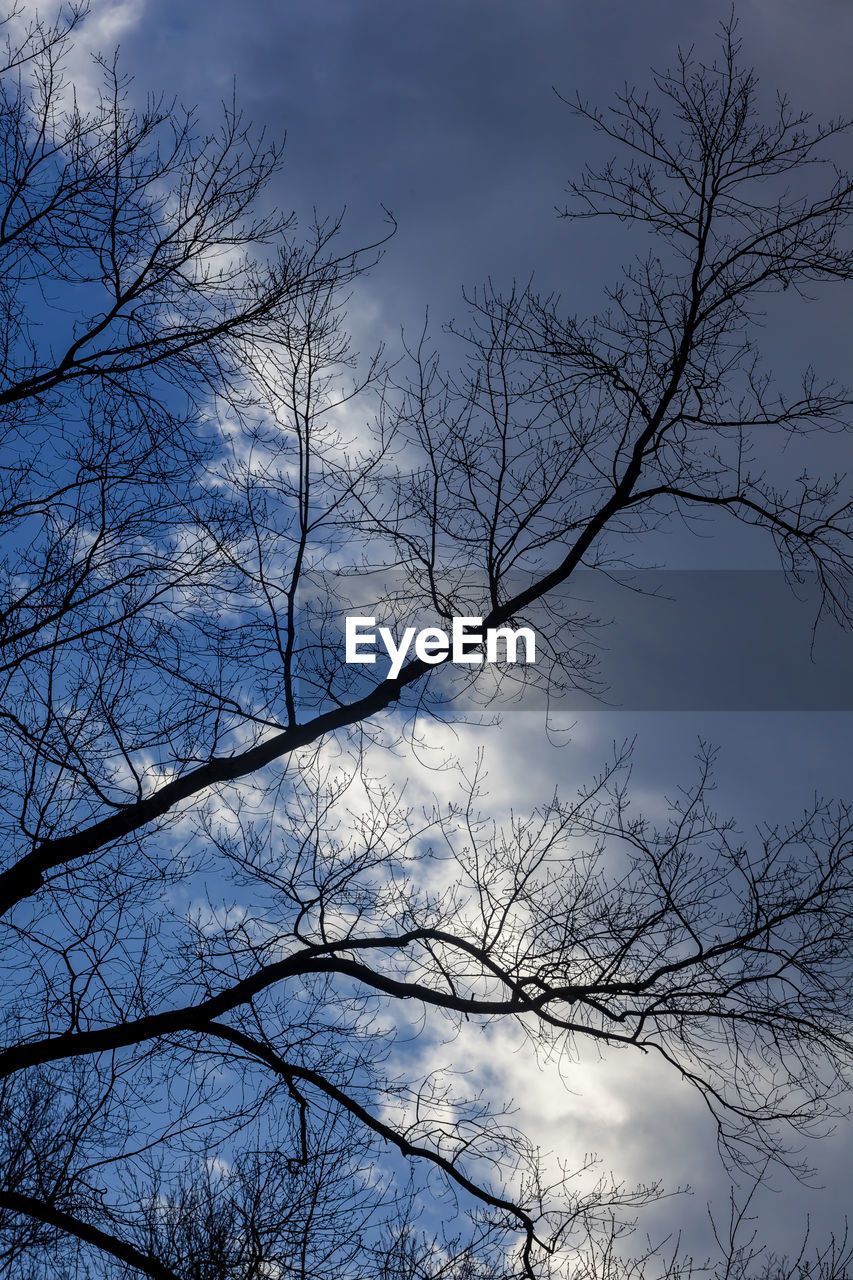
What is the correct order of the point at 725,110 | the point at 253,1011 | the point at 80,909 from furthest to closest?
the point at 725,110, the point at 253,1011, the point at 80,909

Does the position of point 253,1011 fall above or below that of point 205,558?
below

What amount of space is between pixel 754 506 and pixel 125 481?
A: 13.5 ft

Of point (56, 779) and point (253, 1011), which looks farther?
point (253, 1011)

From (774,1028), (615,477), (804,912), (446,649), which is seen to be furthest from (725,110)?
(774,1028)

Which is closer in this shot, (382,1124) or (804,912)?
(804,912)

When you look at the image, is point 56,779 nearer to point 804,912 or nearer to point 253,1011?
point 253,1011

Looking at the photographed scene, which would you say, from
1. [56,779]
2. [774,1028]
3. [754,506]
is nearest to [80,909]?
[56,779]

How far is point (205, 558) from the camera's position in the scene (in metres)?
6.84

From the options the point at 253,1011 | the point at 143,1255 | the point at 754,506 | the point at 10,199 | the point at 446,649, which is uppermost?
the point at 10,199

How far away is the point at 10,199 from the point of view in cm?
611

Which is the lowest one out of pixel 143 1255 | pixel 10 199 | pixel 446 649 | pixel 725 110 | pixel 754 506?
pixel 143 1255

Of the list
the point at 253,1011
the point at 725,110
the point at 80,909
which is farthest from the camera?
the point at 725,110

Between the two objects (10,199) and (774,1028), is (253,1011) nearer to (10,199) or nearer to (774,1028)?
(774,1028)

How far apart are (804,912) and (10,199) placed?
6.23 metres
